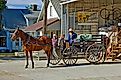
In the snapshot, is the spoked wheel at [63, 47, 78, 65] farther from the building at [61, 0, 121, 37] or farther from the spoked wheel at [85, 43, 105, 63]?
the building at [61, 0, 121, 37]

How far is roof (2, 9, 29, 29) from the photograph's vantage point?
6631 cm

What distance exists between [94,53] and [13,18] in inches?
1835

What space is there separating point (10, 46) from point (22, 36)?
37.4 m

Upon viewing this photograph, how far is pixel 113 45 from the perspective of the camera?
934 inches

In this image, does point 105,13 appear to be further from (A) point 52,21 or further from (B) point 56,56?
(A) point 52,21

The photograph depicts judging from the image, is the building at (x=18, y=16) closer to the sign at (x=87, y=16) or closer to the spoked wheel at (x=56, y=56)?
the sign at (x=87, y=16)

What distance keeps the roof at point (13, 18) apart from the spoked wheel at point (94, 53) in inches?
1703

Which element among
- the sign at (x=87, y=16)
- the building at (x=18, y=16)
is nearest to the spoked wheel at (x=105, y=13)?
the sign at (x=87, y=16)

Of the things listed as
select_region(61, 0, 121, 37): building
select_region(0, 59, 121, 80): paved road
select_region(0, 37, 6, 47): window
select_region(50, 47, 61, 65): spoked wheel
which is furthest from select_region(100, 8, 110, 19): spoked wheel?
select_region(0, 37, 6, 47): window

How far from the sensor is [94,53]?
22547mm

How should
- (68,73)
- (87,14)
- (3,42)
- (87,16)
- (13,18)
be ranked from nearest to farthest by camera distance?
(68,73)
(87,16)
(87,14)
(3,42)
(13,18)

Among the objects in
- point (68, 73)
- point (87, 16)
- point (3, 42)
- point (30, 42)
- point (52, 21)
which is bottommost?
point (3, 42)

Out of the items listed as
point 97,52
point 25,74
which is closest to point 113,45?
point 97,52

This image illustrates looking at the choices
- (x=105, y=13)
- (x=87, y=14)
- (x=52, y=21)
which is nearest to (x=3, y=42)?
(x=52, y=21)
